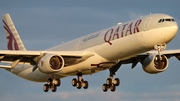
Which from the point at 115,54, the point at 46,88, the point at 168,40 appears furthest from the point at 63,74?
the point at 168,40

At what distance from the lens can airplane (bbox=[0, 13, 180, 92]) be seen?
64.9m

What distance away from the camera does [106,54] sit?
67.4 m

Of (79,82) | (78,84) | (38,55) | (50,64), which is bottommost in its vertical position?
(78,84)

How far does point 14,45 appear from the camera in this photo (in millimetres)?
83250

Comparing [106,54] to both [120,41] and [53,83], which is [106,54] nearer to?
[120,41]

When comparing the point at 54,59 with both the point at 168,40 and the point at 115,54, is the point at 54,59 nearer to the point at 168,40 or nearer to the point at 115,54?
the point at 115,54

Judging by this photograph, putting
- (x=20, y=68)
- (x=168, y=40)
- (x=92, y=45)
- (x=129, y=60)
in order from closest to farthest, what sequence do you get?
(x=168, y=40) < (x=92, y=45) < (x=129, y=60) < (x=20, y=68)

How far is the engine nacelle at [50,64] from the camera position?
2643 inches

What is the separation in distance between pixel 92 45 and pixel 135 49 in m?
5.14

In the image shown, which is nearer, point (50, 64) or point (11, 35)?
point (50, 64)

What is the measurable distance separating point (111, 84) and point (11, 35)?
55.4ft

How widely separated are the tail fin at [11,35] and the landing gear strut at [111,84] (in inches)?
497

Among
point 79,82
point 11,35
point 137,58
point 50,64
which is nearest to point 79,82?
point 79,82

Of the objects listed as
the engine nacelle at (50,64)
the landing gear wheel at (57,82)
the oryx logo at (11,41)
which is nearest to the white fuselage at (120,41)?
the landing gear wheel at (57,82)
